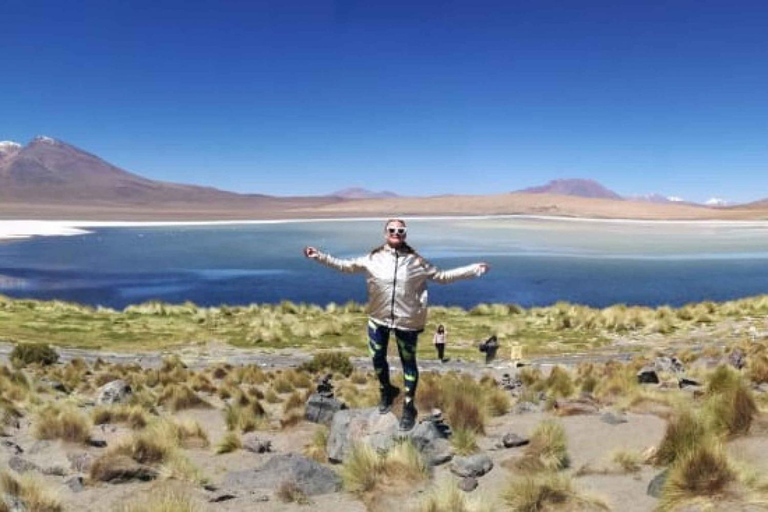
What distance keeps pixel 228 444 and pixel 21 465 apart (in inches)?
81.0

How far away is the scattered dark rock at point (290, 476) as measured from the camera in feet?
20.9

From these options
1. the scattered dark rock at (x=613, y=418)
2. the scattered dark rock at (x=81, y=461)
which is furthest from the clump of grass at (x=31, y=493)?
the scattered dark rock at (x=613, y=418)

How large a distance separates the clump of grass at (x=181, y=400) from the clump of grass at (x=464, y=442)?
499 cm

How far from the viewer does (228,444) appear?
800 cm

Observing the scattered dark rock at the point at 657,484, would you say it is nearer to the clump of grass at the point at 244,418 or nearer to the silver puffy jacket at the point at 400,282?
the silver puffy jacket at the point at 400,282

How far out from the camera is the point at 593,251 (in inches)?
2928

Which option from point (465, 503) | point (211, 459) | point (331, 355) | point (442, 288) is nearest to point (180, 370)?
point (331, 355)

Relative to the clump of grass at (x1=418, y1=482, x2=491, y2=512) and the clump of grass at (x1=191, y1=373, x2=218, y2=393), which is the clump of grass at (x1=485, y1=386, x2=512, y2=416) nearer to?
the clump of grass at (x1=418, y1=482, x2=491, y2=512)

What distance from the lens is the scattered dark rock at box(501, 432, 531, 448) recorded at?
23.7 feet

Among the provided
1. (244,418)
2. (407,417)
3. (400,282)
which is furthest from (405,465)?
(244,418)

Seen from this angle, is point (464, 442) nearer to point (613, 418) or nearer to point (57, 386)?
point (613, 418)

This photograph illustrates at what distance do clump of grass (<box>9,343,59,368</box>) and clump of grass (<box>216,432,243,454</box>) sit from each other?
9.89 metres

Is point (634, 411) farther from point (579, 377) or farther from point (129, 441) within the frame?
point (129, 441)

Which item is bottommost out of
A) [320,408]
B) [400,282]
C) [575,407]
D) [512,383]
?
[512,383]
